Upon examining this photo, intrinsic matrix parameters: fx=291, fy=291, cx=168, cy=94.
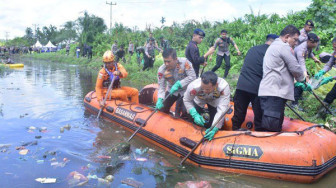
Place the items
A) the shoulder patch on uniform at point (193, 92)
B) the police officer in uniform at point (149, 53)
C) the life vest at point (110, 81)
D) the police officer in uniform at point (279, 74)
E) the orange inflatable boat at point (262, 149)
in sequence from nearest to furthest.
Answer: the orange inflatable boat at point (262, 149) < the police officer in uniform at point (279, 74) < the shoulder patch on uniform at point (193, 92) < the life vest at point (110, 81) < the police officer in uniform at point (149, 53)

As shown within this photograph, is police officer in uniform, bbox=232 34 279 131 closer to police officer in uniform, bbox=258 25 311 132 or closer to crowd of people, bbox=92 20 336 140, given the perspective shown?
crowd of people, bbox=92 20 336 140

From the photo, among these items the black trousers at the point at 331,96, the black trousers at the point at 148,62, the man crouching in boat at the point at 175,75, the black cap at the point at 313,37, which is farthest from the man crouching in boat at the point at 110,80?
the black trousers at the point at 148,62

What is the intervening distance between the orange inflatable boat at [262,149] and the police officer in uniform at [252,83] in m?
0.42

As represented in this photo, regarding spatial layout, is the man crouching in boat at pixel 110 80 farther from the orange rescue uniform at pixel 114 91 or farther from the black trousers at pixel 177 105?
the black trousers at pixel 177 105

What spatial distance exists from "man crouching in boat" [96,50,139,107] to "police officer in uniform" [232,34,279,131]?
130 inches

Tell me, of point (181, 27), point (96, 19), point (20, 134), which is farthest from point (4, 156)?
point (96, 19)

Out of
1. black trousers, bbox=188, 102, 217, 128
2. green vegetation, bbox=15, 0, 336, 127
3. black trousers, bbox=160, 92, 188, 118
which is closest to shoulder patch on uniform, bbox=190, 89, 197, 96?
black trousers, bbox=188, 102, 217, 128

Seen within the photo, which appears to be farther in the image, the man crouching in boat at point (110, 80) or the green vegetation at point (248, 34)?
the green vegetation at point (248, 34)

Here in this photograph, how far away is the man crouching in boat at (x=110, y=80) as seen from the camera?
6.89 meters

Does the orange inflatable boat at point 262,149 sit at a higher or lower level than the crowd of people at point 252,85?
lower

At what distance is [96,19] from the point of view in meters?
32.0

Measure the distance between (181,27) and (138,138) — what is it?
→ 14.7 metres

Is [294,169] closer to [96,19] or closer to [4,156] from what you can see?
[4,156]

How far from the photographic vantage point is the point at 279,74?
13.0ft
